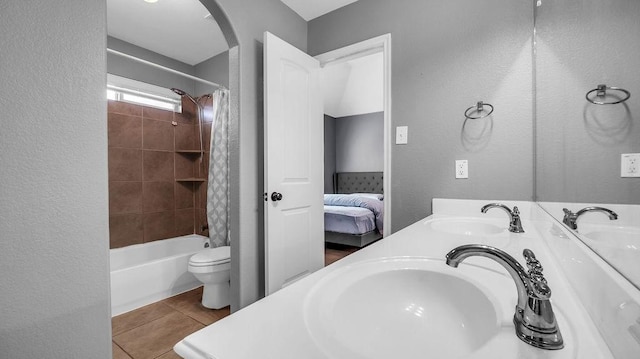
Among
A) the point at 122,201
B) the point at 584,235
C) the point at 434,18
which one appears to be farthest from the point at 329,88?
the point at 584,235

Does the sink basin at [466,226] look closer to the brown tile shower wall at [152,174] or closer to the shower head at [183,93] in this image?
the brown tile shower wall at [152,174]

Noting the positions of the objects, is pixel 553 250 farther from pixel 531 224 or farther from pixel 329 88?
pixel 329 88

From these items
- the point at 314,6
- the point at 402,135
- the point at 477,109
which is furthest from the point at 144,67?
the point at 477,109

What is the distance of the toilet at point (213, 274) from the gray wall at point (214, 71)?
2.05m

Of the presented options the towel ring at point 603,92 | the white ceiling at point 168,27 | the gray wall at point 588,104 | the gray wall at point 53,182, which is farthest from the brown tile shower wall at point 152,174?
the towel ring at point 603,92

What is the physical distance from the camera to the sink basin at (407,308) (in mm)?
549

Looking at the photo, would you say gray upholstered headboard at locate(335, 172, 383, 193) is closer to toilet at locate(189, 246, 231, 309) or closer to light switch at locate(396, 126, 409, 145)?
light switch at locate(396, 126, 409, 145)

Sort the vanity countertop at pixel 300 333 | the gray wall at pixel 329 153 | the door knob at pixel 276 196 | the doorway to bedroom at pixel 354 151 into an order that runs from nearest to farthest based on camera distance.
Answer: the vanity countertop at pixel 300 333 → the door knob at pixel 276 196 → the doorway to bedroom at pixel 354 151 → the gray wall at pixel 329 153

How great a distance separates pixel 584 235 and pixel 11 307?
165 cm

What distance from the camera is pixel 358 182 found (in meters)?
5.91

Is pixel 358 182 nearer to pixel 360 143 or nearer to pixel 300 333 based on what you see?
pixel 360 143

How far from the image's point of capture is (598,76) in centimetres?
54

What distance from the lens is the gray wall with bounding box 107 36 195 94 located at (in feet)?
9.21

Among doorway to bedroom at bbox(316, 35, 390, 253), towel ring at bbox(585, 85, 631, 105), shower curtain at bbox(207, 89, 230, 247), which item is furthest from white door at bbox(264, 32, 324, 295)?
towel ring at bbox(585, 85, 631, 105)
